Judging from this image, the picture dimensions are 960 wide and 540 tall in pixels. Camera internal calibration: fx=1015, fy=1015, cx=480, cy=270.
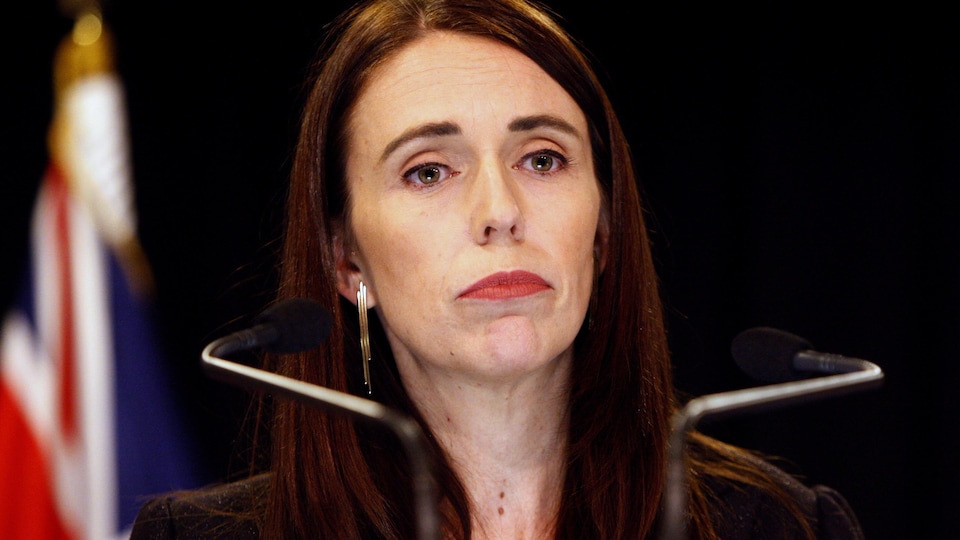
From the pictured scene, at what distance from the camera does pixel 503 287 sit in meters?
1.29

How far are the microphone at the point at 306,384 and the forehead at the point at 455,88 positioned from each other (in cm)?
44

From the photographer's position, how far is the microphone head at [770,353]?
1051mm

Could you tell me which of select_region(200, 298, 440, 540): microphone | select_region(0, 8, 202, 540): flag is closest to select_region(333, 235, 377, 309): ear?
select_region(200, 298, 440, 540): microphone

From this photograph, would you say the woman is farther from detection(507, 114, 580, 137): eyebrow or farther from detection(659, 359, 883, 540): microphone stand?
detection(659, 359, 883, 540): microphone stand

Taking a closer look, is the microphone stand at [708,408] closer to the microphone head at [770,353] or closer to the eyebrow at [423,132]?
the microphone head at [770,353]

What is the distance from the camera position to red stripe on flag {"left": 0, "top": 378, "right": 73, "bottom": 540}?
2.39 m

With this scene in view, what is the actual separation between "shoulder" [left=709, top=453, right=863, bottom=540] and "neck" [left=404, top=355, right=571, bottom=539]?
0.83 ft

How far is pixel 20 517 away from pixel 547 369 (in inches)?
61.9

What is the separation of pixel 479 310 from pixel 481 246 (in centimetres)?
8

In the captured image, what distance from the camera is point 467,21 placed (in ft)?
4.98

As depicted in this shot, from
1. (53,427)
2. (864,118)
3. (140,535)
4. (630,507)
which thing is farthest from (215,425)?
(864,118)

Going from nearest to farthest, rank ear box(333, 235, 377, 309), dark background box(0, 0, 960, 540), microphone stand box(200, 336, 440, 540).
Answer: microphone stand box(200, 336, 440, 540) → ear box(333, 235, 377, 309) → dark background box(0, 0, 960, 540)

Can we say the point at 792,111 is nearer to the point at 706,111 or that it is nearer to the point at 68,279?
the point at 706,111

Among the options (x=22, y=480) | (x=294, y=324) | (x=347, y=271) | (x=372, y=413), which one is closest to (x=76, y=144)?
(x=22, y=480)
